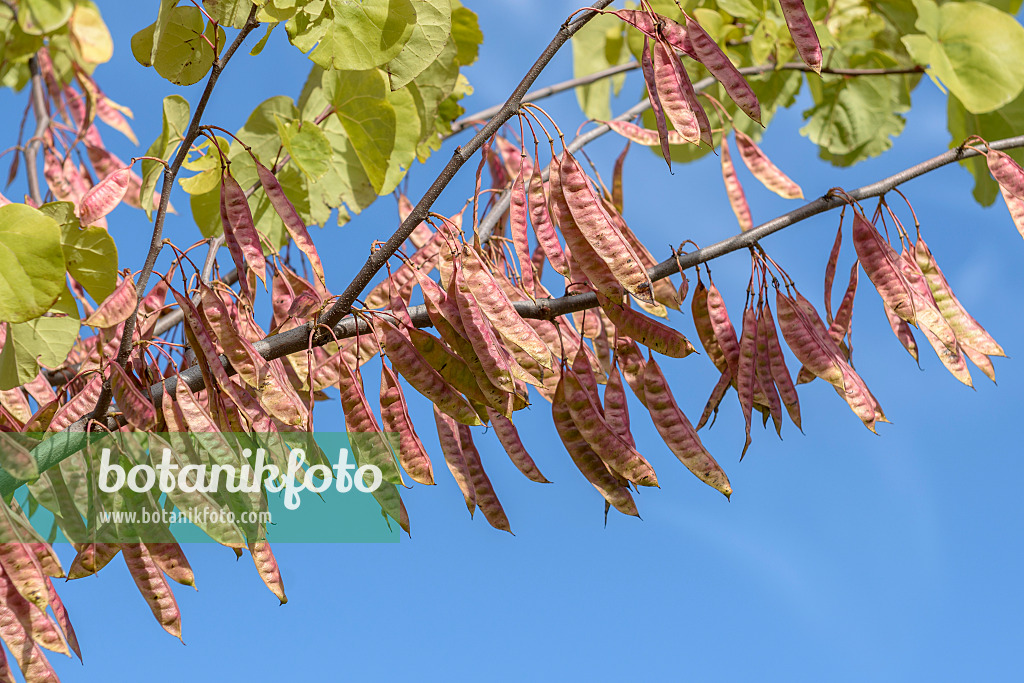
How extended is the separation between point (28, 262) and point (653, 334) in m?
0.76

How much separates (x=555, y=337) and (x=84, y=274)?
65cm

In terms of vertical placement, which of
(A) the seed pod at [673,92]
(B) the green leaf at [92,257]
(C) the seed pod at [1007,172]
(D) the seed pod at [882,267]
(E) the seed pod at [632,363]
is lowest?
(E) the seed pod at [632,363]

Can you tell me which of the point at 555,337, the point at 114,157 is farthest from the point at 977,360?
the point at 114,157

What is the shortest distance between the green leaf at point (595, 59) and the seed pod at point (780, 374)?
5.63 feet

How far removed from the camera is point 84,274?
1.15m

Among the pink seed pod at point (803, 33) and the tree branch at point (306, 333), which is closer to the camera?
the pink seed pod at point (803, 33)

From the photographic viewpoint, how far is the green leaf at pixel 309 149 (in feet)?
4.64

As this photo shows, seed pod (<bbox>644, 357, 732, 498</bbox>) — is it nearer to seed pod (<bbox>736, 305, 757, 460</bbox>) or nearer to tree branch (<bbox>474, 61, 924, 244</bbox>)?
seed pod (<bbox>736, 305, 757, 460</bbox>)

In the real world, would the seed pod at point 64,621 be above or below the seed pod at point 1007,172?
below

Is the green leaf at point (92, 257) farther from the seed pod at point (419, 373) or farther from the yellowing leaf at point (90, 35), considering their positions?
the yellowing leaf at point (90, 35)

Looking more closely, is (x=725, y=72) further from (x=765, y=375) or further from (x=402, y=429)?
(x=402, y=429)

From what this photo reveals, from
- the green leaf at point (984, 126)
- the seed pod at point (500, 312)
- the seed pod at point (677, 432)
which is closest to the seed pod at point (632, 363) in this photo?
the seed pod at point (677, 432)

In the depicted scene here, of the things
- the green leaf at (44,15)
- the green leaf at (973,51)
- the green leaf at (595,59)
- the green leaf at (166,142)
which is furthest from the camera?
the green leaf at (595,59)

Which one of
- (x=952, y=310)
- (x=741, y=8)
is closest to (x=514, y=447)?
(x=952, y=310)
